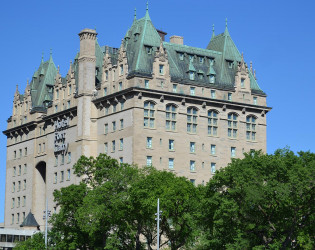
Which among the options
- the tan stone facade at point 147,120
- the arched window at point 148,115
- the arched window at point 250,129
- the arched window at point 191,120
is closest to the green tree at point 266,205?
the tan stone facade at point 147,120

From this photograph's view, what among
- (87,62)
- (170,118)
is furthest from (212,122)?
(87,62)

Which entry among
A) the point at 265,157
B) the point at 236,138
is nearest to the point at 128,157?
the point at 236,138

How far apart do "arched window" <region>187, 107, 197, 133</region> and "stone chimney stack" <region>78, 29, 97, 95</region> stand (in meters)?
16.8

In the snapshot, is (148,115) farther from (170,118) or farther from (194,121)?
(194,121)

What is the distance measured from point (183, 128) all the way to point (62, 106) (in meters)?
25.2

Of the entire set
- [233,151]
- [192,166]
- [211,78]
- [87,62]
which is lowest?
[192,166]

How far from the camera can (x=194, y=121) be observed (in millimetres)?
150875

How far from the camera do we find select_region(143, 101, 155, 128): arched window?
14538 cm

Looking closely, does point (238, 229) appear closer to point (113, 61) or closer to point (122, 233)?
point (122, 233)

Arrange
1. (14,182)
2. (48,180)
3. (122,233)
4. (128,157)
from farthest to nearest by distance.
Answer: (14,182) → (48,180) → (128,157) → (122,233)

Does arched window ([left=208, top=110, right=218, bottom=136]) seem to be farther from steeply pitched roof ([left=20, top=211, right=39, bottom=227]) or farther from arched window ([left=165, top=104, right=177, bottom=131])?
steeply pitched roof ([left=20, top=211, right=39, bottom=227])

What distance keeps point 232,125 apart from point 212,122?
12.8 ft

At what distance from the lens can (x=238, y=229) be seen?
10231cm

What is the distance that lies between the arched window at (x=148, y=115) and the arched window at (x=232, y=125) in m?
15.0
